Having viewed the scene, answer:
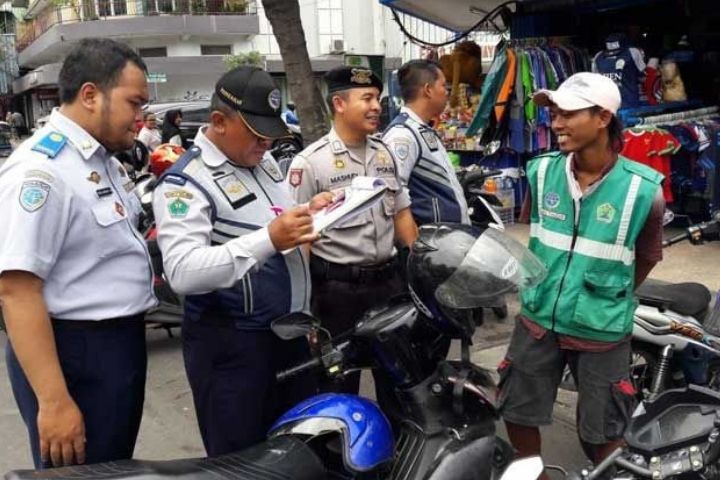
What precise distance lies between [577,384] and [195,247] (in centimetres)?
158

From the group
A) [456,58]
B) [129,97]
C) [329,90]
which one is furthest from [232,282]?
[456,58]

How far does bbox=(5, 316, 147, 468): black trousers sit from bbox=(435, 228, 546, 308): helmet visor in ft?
3.14

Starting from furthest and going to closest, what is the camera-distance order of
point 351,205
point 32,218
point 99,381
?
point 99,381 → point 351,205 → point 32,218

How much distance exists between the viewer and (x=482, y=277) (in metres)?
2.02

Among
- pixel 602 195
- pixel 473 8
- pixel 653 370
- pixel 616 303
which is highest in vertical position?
pixel 473 8

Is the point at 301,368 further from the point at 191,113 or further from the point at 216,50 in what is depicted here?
the point at 216,50

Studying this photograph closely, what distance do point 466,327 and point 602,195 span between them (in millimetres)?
885

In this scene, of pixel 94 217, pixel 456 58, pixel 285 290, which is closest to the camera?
pixel 94 217

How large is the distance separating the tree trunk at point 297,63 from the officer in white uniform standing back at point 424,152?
7.25ft

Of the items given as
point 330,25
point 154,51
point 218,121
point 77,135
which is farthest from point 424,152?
point 154,51

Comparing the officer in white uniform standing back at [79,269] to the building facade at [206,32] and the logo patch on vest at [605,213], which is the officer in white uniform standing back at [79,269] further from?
the building facade at [206,32]

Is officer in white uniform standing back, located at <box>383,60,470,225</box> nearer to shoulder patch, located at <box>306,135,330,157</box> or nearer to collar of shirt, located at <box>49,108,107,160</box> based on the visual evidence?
shoulder patch, located at <box>306,135,330,157</box>

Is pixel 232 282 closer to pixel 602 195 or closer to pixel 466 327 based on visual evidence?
pixel 466 327

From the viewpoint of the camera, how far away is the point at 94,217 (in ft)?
7.03
